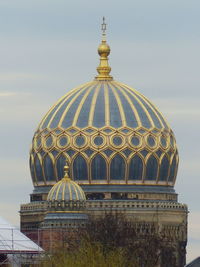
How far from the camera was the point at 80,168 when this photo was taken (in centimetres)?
16000

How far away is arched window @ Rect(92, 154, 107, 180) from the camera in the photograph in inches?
6304

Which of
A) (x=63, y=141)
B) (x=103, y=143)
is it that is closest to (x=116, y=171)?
(x=103, y=143)

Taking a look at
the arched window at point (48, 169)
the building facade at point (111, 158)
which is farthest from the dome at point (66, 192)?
the arched window at point (48, 169)

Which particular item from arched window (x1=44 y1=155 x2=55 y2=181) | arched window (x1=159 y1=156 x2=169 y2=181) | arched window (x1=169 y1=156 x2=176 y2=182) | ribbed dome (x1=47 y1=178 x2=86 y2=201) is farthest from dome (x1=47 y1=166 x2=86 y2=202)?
arched window (x1=169 y1=156 x2=176 y2=182)

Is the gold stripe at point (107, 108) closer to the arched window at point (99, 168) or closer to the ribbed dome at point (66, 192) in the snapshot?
the arched window at point (99, 168)

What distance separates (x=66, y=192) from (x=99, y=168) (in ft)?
29.7

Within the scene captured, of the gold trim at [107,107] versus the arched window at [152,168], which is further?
the arched window at [152,168]

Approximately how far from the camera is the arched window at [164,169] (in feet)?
529

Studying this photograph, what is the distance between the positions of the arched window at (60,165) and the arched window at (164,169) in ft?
15.2

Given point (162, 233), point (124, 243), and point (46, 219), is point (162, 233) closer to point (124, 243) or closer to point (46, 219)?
point (46, 219)

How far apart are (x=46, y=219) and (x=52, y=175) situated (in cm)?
821

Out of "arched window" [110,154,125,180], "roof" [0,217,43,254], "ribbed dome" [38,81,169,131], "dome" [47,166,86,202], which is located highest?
"ribbed dome" [38,81,169,131]

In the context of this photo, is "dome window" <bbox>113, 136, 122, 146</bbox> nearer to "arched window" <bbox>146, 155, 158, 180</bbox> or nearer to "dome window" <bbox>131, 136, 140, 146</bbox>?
"dome window" <bbox>131, 136, 140, 146</bbox>

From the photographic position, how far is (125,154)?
16050cm
